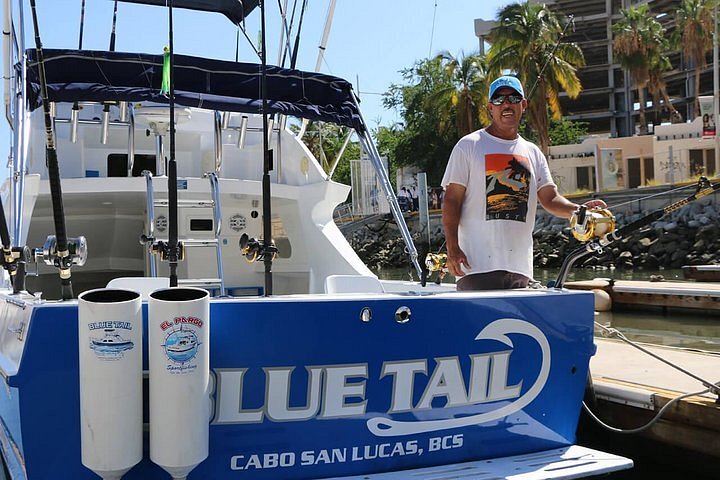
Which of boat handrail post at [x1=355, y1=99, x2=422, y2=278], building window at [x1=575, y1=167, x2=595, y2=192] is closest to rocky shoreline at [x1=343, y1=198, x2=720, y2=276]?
building window at [x1=575, y1=167, x2=595, y2=192]

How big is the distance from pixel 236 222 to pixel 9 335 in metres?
3.21

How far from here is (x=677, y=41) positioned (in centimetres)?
4078

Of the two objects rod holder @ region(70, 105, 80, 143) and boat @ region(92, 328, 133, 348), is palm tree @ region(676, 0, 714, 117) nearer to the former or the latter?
rod holder @ region(70, 105, 80, 143)

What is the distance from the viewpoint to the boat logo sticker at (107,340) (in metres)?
2.35

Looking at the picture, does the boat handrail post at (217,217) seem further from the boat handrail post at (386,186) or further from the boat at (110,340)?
the boat at (110,340)

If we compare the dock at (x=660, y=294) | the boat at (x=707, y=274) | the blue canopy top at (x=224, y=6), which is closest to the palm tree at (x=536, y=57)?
the boat at (x=707, y=274)

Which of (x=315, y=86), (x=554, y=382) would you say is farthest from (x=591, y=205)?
(x=315, y=86)

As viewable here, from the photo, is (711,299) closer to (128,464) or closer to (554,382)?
(554,382)

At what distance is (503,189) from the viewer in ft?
11.8

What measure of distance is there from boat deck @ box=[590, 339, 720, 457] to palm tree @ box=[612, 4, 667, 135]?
1453 inches

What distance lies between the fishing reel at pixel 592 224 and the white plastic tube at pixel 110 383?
2.01 meters

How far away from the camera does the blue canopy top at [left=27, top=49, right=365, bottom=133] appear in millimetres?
4262

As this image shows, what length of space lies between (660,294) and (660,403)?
7.04 m

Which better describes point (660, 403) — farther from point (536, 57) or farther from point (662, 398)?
point (536, 57)
